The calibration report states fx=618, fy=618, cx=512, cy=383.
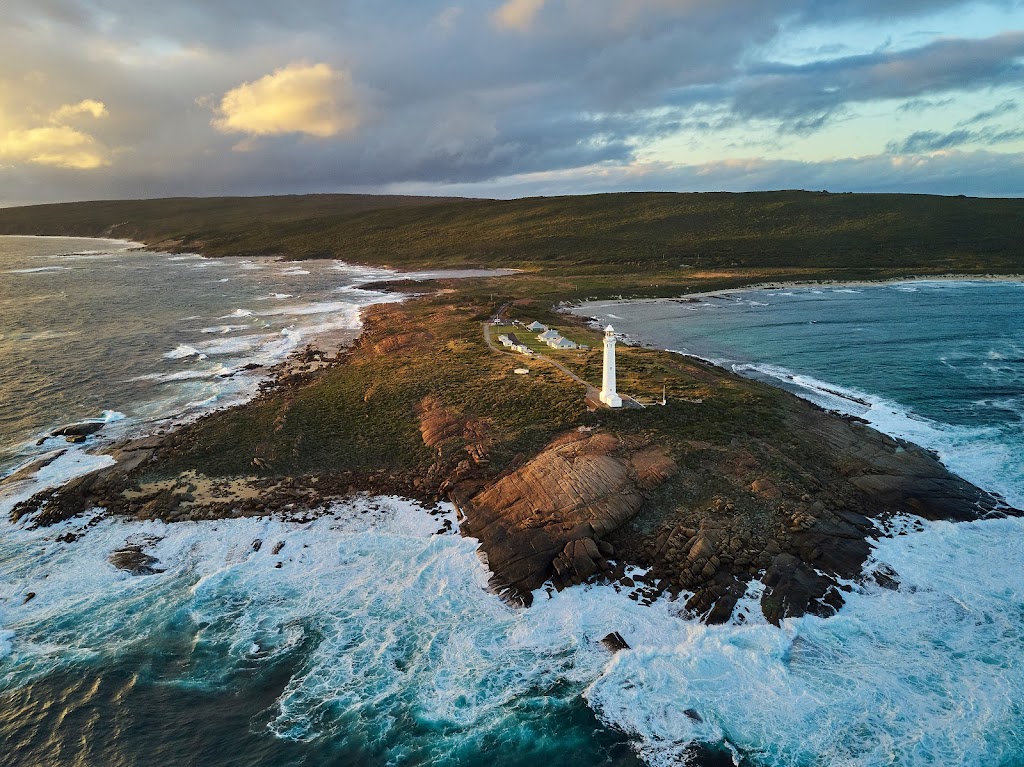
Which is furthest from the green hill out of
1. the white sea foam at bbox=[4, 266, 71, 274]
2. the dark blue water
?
the white sea foam at bbox=[4, 266, 71, 274]

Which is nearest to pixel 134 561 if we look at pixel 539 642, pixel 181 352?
pixel 539 642

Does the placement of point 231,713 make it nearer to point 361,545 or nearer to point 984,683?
point 361,545

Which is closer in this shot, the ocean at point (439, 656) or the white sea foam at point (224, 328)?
the ocean at point (439, 656)

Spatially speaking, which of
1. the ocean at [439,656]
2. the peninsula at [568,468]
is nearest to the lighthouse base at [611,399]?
the peninsula at [568,468]

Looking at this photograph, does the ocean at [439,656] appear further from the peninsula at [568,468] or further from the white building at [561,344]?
Answer: the white building at [561,344]

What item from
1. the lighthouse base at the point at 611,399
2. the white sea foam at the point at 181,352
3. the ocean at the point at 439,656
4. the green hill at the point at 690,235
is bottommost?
the ocean at the point at 439,656
